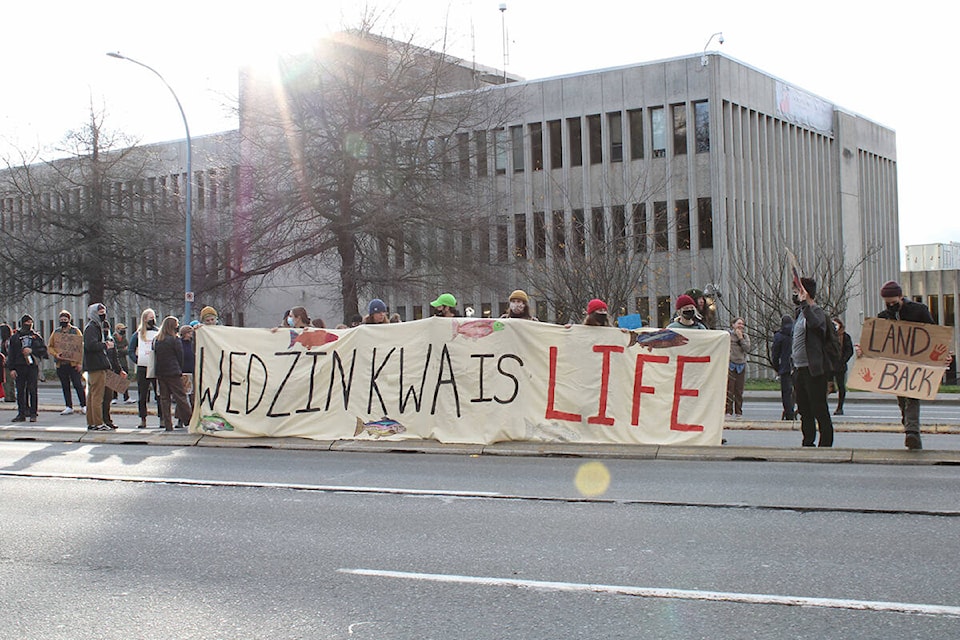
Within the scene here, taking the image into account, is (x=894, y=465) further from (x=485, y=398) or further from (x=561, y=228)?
(x=561, y=228)

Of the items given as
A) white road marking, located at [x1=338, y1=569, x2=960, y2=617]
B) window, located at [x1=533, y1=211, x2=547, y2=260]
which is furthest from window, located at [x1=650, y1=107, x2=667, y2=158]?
white road marking, located at [x1=338, y1=569, x2=960, y2=617]

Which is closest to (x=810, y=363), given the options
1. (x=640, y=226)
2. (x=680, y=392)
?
(x=680, y=392)

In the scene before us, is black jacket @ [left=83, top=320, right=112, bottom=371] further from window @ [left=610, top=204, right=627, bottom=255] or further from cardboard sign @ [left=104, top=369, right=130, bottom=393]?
window @ [left=610, top=204, right=627, bottom=255]

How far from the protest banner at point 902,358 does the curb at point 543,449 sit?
0.66 m

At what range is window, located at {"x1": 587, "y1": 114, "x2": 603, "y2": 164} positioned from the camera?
46.9 metres

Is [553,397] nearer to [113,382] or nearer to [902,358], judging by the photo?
[902,358]

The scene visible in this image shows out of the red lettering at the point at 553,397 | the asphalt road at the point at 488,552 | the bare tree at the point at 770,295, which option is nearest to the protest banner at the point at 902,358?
the asphalt road at the point at 488,552

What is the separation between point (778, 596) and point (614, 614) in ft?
2.99

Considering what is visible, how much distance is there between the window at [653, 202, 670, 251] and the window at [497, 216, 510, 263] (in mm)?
5720

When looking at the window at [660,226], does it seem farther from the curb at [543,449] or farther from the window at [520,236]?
the curb at [543,449]

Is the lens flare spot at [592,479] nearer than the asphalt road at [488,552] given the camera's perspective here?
No

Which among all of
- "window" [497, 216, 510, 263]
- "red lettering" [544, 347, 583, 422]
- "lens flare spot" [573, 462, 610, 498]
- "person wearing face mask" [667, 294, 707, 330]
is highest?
"window" [497, 216, 510, 263]

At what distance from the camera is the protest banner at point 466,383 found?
12.6 m

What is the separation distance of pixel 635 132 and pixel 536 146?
4.65 m
